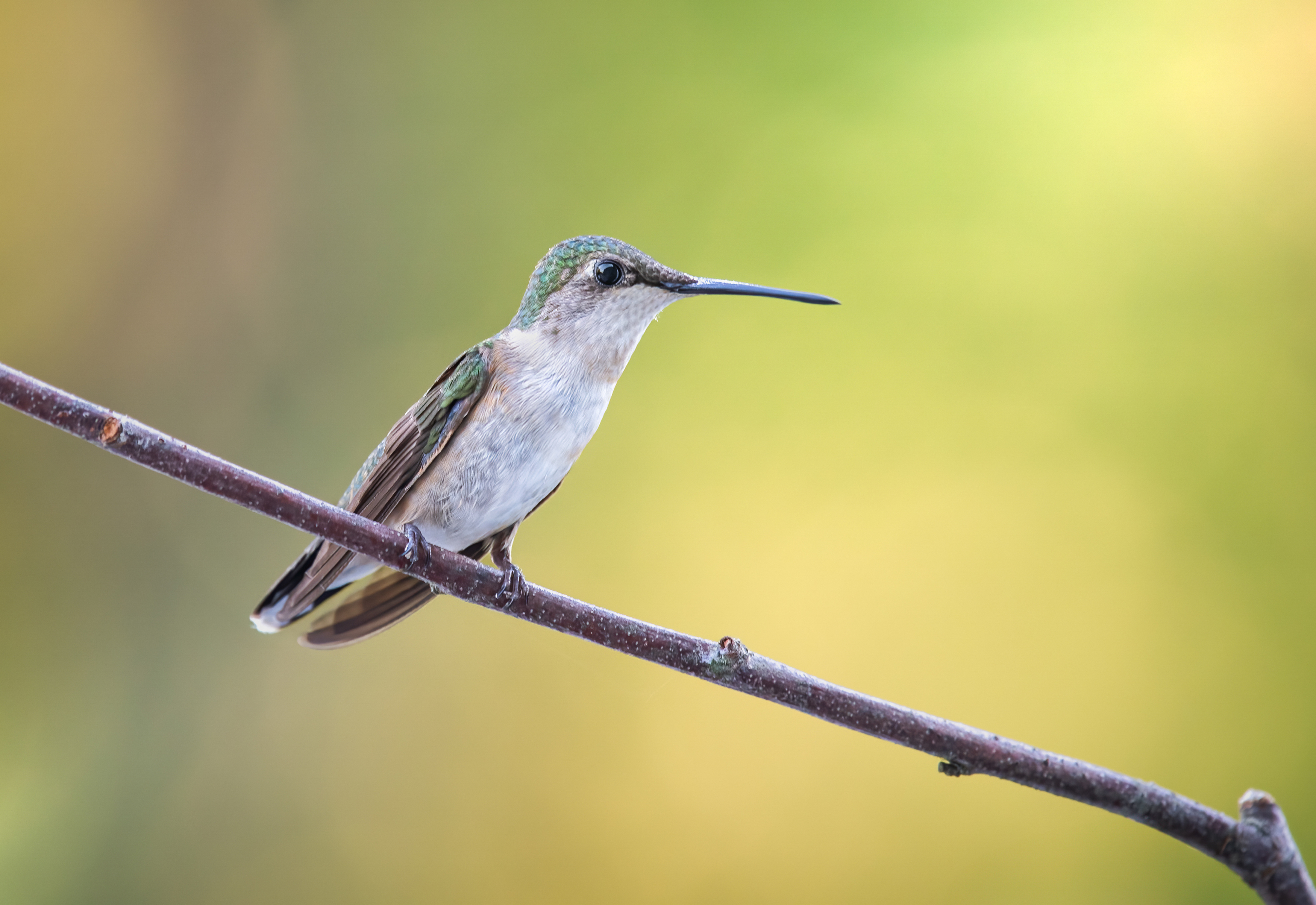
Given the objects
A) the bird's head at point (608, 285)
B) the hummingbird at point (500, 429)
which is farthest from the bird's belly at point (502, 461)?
the bird's head at point (608, 285)

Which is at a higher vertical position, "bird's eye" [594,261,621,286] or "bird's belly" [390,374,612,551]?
"bird's eye" [594,261,621,286]

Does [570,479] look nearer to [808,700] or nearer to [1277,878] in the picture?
[808,700]

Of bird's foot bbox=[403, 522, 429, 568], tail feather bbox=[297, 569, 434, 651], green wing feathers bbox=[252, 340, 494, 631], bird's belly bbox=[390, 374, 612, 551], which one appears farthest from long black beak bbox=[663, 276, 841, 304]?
tail feather bbox=[297, 569, 434, 651]

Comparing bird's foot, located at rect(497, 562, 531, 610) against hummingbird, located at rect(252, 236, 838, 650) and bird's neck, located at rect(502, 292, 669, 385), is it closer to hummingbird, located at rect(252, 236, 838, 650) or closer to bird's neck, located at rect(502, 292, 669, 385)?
hummingbird, located at rect(252, 236, 838, 650)

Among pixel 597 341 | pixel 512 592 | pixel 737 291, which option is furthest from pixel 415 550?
pixel 737 291

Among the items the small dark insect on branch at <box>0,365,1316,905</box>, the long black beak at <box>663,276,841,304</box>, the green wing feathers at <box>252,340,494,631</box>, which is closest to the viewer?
the small dark insect on branch at <box>0,365,1316,905</box>

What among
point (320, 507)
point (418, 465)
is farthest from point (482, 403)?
point (320, 507)

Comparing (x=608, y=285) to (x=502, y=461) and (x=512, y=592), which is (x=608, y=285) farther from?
(x=512, y=592)
